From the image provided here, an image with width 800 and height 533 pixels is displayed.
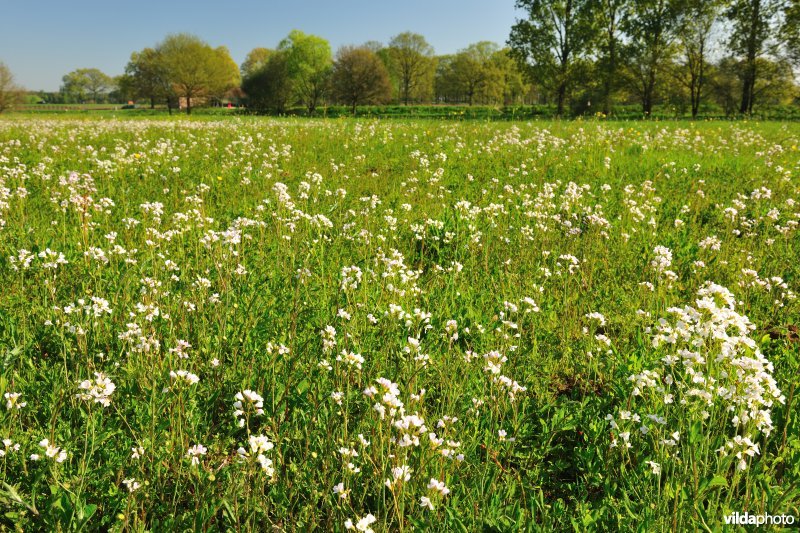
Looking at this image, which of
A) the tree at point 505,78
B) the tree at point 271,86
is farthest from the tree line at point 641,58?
the tree at point 505,78

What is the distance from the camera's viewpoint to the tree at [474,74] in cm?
9362

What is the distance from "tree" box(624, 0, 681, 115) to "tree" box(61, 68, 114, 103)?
207168mm

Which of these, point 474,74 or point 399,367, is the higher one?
point 474,74

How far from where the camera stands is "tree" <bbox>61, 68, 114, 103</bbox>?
187 metres

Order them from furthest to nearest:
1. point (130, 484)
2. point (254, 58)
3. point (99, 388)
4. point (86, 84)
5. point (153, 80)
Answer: point (86, 84), point (254, 58), point (153, 80), point (99, 388), point (130, 484)

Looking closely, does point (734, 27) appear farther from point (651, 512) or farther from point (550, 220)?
point (651, 512)

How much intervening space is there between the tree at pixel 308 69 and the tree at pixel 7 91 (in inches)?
1538

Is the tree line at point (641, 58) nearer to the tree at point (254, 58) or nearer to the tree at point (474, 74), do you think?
the tree at point (474, 74)

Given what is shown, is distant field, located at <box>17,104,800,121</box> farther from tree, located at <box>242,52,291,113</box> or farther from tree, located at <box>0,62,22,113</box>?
tree, located at <box>242,52,291,113</box>

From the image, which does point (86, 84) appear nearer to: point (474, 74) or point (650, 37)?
point (474, 74)

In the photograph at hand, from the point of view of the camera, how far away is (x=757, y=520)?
7.07 ft

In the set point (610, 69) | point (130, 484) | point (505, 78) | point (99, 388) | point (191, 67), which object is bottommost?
point (130, 484)

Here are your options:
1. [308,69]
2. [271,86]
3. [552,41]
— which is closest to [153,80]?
[271,86]

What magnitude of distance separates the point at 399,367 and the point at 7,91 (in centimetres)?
6400
